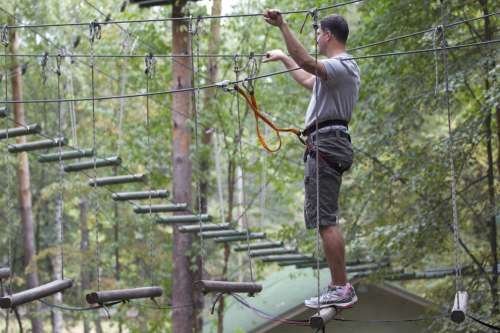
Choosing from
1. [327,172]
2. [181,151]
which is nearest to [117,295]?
[327,172]

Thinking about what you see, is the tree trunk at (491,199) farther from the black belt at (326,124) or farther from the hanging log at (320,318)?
the hanging log at (320,318)

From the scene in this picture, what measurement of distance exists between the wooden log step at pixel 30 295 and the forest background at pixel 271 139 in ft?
2.11

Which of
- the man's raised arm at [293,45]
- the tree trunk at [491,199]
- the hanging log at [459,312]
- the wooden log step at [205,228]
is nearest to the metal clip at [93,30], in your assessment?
the man's raised arm at [293,45]

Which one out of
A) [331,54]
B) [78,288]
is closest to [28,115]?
[78,288]

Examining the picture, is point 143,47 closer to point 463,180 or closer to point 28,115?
point 463,180

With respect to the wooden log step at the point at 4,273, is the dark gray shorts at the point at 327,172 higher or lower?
higher

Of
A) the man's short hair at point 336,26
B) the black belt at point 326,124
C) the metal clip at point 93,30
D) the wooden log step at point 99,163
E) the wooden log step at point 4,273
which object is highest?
the metal clip at point 93,30

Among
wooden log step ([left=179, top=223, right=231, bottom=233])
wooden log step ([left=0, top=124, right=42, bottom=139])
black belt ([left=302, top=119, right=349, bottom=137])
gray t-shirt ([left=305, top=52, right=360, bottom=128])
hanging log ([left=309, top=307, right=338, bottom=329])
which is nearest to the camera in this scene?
hanging log ([left=309, top=307, right=338, bottom=329])

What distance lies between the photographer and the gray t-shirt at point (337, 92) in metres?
4.37

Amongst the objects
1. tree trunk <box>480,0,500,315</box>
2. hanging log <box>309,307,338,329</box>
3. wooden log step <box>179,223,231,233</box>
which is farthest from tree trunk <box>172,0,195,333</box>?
hanging log <box>309,307,338,329</box>

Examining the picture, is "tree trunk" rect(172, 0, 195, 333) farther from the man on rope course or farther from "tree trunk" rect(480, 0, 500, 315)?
the man on rope course

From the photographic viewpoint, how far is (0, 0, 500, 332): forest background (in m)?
8.48

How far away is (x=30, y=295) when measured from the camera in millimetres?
5566

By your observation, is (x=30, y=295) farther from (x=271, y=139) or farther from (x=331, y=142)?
(x=271, y=139)
